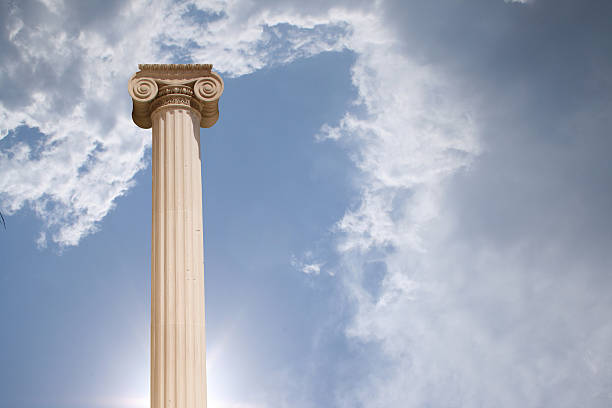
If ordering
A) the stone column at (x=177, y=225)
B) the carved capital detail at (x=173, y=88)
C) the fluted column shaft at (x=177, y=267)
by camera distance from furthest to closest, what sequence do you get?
the carved capital detail at (x=173, y=88), the stone column at (x=177, y=225), the fluted column shaft at (x=177, y=267)

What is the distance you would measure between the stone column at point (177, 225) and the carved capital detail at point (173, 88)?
60 millimetres

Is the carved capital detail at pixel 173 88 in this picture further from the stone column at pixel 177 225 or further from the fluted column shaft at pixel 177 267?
the fluted column shaft at pixel 177 267

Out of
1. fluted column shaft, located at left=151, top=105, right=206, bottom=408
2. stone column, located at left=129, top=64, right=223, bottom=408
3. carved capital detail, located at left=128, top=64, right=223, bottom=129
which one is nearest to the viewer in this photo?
fluted column shaft, located at left=151, top=105, right=206, bottom=408

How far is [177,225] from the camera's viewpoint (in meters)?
28.7

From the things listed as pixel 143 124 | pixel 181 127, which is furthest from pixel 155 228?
pixel 143 124

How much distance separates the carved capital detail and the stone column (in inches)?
2.4

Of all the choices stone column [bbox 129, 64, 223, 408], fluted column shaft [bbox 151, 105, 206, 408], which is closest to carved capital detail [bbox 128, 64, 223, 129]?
stone column [bbox 129, 64, 223, 408]

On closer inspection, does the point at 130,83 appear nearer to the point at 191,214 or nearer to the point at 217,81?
the point at 217,81

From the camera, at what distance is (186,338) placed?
26.7m

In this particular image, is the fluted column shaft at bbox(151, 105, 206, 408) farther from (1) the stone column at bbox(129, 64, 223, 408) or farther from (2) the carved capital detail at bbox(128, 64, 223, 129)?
(2) the carved capital detail at bbox(128, 64, 223, 129)

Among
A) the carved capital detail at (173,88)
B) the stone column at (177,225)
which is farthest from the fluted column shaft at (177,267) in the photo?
the carved capital detail at (173,88)

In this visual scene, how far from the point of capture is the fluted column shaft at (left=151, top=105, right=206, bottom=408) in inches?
1029

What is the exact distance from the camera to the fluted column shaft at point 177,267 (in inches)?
1029

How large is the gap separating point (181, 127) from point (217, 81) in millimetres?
4210
